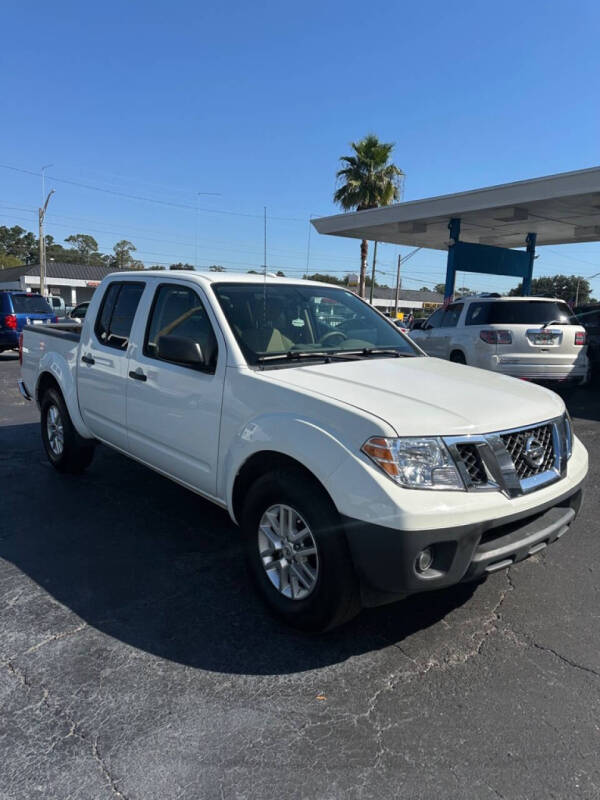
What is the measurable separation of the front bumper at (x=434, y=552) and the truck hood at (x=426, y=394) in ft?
1.44

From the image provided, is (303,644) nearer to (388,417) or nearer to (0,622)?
(388,417)

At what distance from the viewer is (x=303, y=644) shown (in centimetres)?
286

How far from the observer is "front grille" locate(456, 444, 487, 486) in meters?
2.58

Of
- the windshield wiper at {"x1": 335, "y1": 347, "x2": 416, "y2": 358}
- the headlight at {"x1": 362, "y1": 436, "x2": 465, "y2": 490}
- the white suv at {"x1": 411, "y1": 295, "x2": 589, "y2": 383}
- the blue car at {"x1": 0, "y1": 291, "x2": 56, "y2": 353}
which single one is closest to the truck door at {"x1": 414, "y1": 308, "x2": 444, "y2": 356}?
the white suv at {"x1": 411, "y1": 295, "x2": 589, "y2": 383}

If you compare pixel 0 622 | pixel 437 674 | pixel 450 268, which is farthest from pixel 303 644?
pixel 450 268

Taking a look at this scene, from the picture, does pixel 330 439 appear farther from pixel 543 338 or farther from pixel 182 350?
pixel 543 338

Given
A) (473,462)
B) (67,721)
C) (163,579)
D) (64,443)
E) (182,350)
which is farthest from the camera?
(64,443)

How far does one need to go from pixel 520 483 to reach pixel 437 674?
38.7 inches

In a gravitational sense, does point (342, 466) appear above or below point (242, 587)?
above

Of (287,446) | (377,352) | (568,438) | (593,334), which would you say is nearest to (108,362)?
(377,352)

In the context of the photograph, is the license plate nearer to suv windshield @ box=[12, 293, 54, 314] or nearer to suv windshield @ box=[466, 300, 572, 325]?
suv windshield @ box=[466, 300, 572, 325]

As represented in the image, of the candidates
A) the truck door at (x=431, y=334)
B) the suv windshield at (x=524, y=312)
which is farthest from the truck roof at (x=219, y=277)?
the truck door at (x=431, y=334)

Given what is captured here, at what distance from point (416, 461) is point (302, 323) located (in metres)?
1.74

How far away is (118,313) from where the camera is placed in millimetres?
4582
